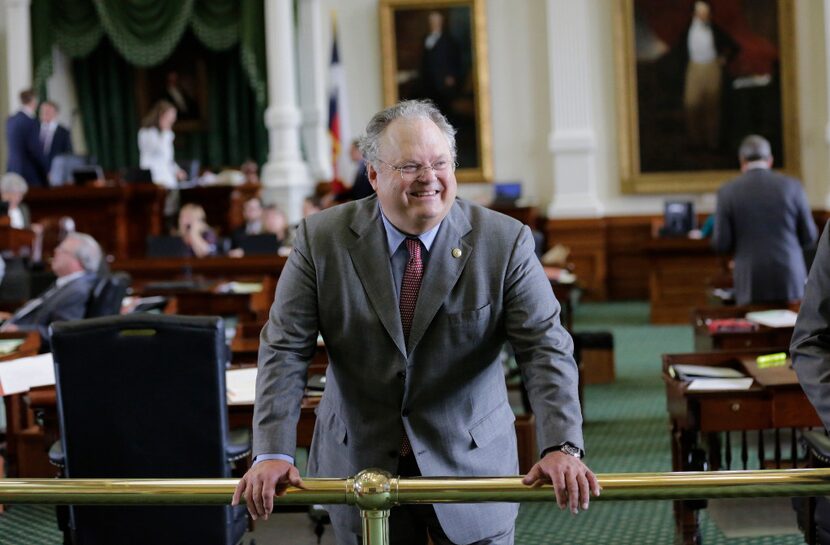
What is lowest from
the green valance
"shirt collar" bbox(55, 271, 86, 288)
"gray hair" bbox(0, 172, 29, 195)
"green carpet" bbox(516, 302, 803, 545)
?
"green carpet" bbox(516, 302, 803, 545)

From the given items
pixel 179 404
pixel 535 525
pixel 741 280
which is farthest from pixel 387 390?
pixel 741 280

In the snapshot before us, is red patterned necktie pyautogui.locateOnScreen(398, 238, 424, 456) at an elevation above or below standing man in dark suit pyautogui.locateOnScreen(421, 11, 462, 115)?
below

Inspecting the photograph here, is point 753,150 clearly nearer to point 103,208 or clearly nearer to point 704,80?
point 704,80

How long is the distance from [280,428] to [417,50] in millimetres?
13210

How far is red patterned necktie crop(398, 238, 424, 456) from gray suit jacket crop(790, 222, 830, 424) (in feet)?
2.73

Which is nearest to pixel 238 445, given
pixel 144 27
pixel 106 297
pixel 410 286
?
pixel 410 286

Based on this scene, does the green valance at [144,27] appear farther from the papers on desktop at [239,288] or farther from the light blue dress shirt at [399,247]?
the light blue dress shirt at [399,247]

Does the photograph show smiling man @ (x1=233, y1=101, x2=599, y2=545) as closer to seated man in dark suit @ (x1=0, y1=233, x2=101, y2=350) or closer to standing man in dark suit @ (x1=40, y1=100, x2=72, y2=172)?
seated man in dark suit @ (x1=0, y1=233, x2=101, y2=350)

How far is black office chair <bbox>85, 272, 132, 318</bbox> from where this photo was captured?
277 inches

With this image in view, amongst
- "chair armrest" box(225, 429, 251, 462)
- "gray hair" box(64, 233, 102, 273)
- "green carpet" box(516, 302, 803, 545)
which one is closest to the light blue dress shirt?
"chair armrest" box(225, 429, 251, 462)

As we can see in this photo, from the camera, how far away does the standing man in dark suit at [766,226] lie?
315 inches

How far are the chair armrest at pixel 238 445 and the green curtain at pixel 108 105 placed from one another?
14402mm

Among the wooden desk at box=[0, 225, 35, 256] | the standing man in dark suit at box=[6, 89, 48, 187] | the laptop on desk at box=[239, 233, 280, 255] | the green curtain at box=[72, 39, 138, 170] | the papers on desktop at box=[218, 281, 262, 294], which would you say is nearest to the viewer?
the papers on desktop at box=[218, 281, 262, 294]

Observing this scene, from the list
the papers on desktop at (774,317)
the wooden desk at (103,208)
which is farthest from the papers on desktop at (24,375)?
the wooden desk at (103,208)
